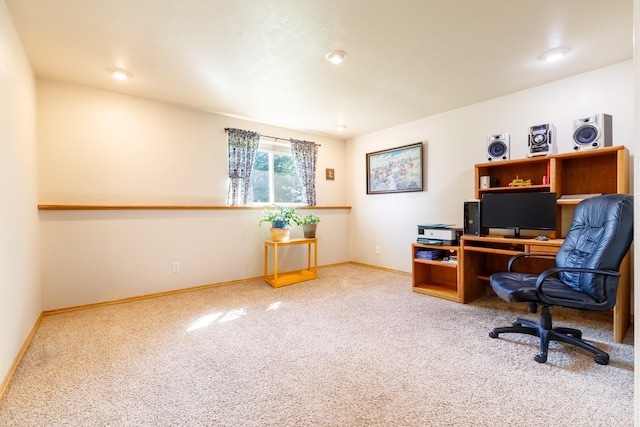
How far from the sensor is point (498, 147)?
3107mm

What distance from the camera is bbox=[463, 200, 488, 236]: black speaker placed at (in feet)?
10.1

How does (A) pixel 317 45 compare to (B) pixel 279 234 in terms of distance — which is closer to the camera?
(A) pixel 317 45

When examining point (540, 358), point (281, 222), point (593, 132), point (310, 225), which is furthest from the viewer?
point (310, 225)

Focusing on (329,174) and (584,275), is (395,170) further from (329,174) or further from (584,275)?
(584,275)

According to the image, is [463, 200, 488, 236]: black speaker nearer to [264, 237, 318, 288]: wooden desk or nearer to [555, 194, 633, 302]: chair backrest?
[555, 194, 633, 302]: chair backrest

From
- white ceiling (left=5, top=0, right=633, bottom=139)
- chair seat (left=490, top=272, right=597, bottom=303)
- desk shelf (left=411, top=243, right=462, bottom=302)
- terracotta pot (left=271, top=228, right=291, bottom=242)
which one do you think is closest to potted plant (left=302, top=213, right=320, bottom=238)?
terracotta pot (left=271, top=228, right=291, bottom=242)

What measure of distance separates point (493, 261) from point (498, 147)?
1.33 m

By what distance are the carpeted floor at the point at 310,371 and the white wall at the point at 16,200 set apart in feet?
0.86

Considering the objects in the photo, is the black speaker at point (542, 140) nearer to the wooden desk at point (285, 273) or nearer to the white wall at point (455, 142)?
the white wall at point (455, 142)

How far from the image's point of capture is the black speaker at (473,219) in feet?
10.1

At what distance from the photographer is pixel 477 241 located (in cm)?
304

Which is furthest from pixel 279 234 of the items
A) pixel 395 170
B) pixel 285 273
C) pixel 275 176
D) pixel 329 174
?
pixel 395 170

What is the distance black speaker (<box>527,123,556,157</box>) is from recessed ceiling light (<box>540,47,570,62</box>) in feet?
1.95

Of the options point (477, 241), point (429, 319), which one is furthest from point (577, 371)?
point (477, 241)
